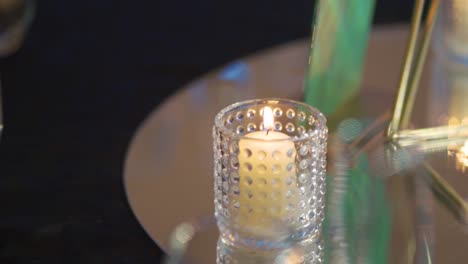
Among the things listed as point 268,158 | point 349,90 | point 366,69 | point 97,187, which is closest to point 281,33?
point 366,69

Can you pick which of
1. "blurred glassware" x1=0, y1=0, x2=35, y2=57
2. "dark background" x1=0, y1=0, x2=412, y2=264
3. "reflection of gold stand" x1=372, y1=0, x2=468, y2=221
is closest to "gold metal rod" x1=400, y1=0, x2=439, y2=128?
"reflection of gold stand" x1=372, y1=0, x2=468, y2=221

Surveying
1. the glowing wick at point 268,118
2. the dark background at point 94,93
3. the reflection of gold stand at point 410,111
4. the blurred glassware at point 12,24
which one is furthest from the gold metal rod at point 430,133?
the blurred glassware at point 12,24

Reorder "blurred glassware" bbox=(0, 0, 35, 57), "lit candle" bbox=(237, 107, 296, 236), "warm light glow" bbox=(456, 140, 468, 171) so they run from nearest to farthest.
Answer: "lit candle" bbox=(237, 107, 296, 236) → "warm light glow" bbox=(456, 140, 468, 171) → "blurred glassware" bbox=(0, 0, 35, 57)

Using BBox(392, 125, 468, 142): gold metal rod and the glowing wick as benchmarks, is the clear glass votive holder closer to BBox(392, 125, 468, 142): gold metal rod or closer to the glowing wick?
the glowing wick

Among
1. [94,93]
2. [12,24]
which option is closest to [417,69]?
[94,93]

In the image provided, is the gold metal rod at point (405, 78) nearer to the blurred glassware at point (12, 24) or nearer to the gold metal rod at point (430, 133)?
the gold metal rod at point (430, 133)

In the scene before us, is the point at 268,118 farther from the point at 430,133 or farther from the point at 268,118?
the point at 430,133

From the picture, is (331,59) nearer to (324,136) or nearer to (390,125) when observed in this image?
(390,125)

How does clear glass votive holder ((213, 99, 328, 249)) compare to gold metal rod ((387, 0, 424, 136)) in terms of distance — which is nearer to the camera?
clear glass votive holder ((213, 99, 328, 249))
